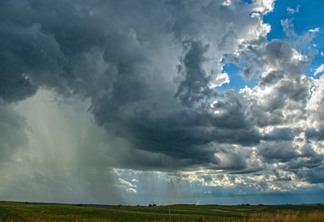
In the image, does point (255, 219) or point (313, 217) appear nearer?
point (255, 219)

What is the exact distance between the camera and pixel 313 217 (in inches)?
1118

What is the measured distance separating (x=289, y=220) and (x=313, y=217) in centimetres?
271

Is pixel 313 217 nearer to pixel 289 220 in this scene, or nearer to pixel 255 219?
pixel 289 220

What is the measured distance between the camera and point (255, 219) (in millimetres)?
26094

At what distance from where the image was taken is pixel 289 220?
88.1ft

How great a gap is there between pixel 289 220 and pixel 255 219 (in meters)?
2.60

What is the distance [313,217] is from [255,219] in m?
5.24

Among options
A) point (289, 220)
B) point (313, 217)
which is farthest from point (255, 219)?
point (313, 217)
